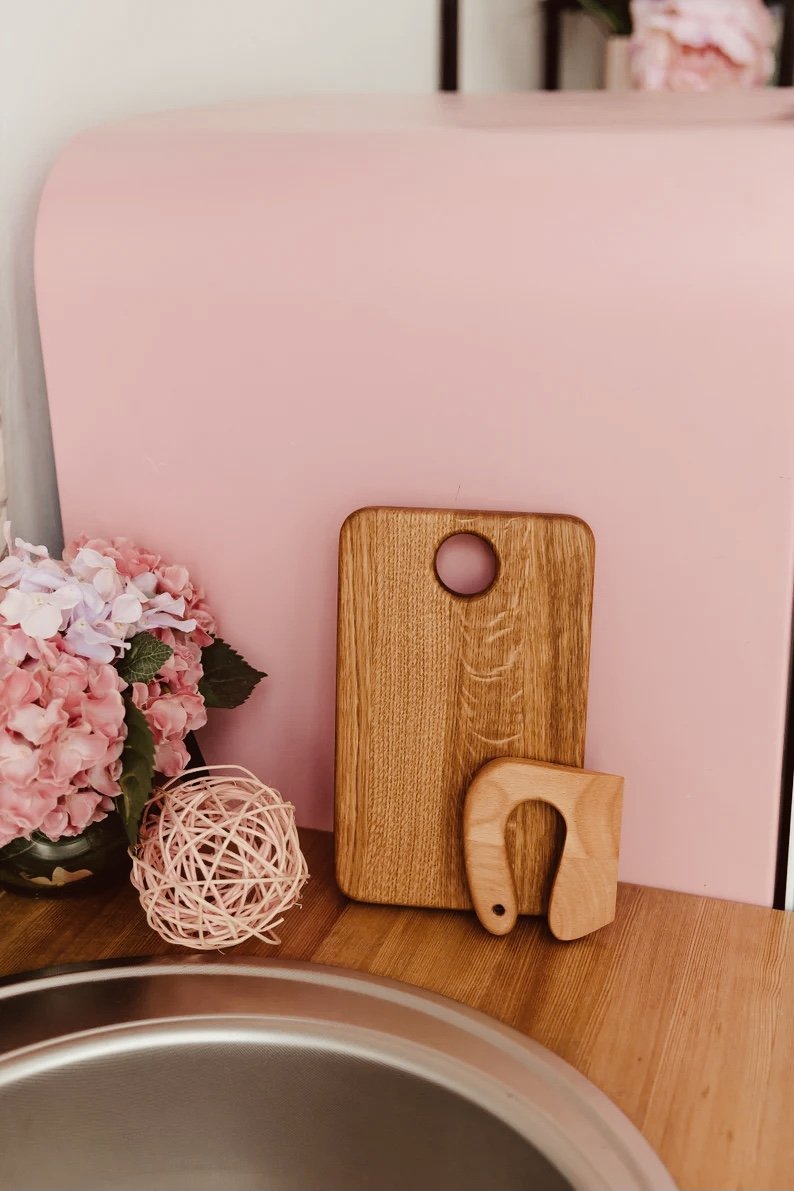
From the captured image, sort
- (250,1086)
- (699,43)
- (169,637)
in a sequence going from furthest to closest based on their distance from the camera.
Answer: (699,43) < (169,637) < (250,1086)

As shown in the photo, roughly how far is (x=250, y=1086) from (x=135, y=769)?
0.19m

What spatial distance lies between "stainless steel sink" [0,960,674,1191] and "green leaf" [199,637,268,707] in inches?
7.9

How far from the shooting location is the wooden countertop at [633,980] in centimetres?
61

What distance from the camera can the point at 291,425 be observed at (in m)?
0.80

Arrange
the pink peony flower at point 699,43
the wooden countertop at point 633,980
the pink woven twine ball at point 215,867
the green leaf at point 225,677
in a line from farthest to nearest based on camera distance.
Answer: the pink peony flower at point 699,43
the green leaf at point 225,677
the pink woven twine ball at point 215,867
the wooden countertop at point 633,980

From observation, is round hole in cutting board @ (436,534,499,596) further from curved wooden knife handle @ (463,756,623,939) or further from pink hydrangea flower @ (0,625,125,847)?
pink hydrangea flower @ (0,625,125,847)

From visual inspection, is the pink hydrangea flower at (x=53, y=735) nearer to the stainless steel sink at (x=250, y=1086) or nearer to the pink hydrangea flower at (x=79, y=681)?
the pink hydrangea flower at (x=79, y=681)

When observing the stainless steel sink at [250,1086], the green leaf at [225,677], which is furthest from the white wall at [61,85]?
the stainless steel sink at [250,1086]

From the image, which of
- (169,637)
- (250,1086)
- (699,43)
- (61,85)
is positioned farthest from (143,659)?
(699,43)

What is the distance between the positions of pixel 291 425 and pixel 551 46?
1.43m

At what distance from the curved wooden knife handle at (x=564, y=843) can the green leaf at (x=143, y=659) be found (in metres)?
0.21

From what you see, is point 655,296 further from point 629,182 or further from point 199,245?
point 199,245

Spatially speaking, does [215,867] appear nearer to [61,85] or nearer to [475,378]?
[475,378]

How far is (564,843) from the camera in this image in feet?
2.41
